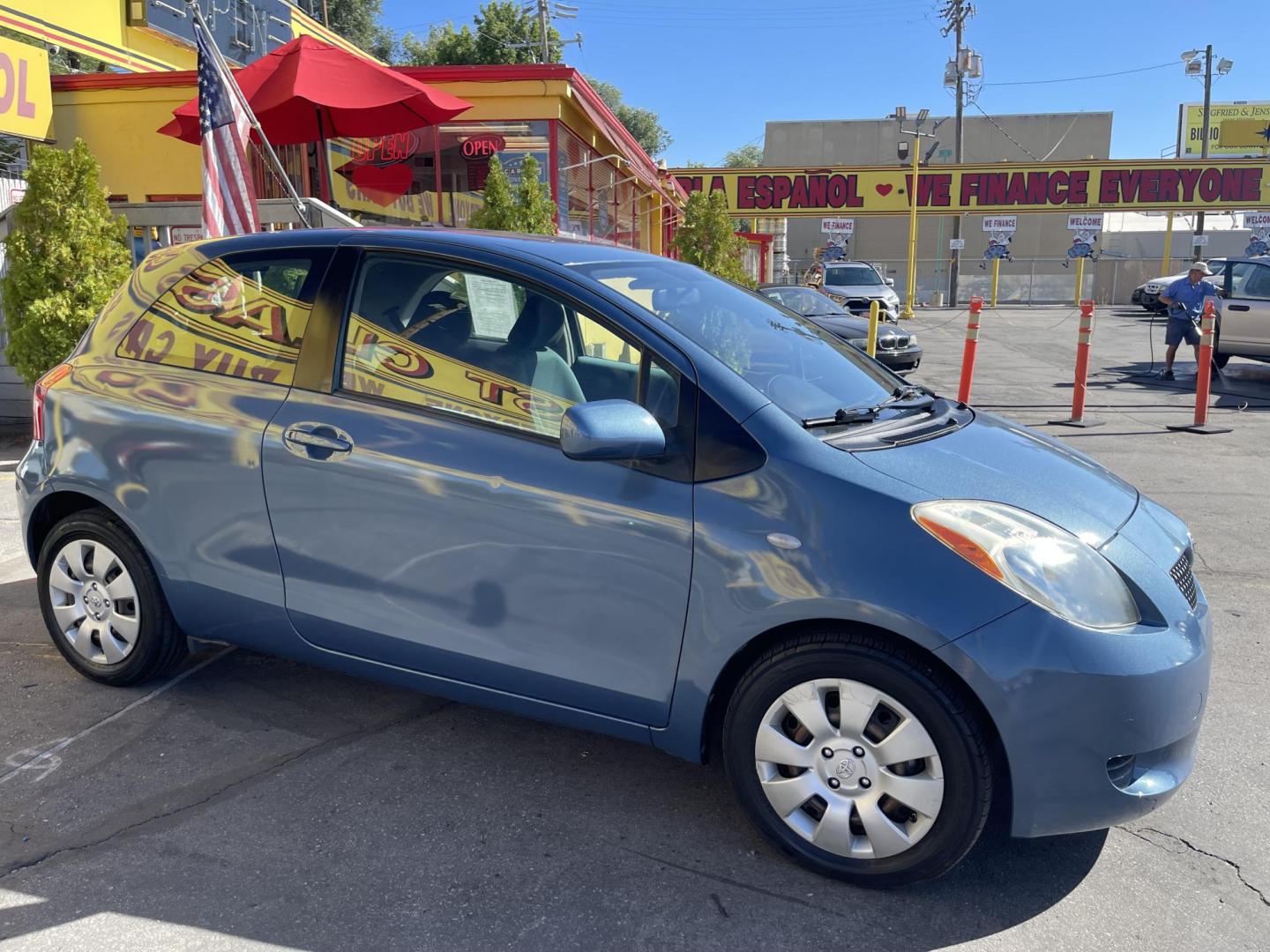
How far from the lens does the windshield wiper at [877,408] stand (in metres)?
2.96

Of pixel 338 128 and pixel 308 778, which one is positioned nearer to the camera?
pixel 308 778

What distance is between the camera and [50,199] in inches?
309

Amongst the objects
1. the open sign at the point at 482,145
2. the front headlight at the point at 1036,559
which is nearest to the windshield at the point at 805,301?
the open sign at the point at 482,145

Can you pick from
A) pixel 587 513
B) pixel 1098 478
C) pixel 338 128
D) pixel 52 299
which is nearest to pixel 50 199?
pixel 52 299

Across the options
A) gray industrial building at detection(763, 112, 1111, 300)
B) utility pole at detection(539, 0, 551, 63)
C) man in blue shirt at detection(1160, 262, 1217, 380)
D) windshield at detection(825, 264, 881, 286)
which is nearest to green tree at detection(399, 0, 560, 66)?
utility pole at detection(539, 0, 551, 63)

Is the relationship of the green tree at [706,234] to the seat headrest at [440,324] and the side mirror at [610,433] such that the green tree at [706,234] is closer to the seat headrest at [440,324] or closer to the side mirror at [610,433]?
the seat headrest at [440,324]

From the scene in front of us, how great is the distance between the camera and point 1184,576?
2.90 metres

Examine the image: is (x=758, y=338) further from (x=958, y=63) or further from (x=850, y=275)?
(x=958, y=63)

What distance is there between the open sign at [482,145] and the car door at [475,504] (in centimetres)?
973

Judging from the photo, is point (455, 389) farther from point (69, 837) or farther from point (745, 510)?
point (69, 837)

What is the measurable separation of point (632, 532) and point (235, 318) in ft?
5.53

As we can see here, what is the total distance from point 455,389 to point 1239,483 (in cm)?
662

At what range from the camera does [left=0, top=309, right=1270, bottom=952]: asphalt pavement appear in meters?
2.57

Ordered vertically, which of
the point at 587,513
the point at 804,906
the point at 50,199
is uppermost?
the point at 50,199
